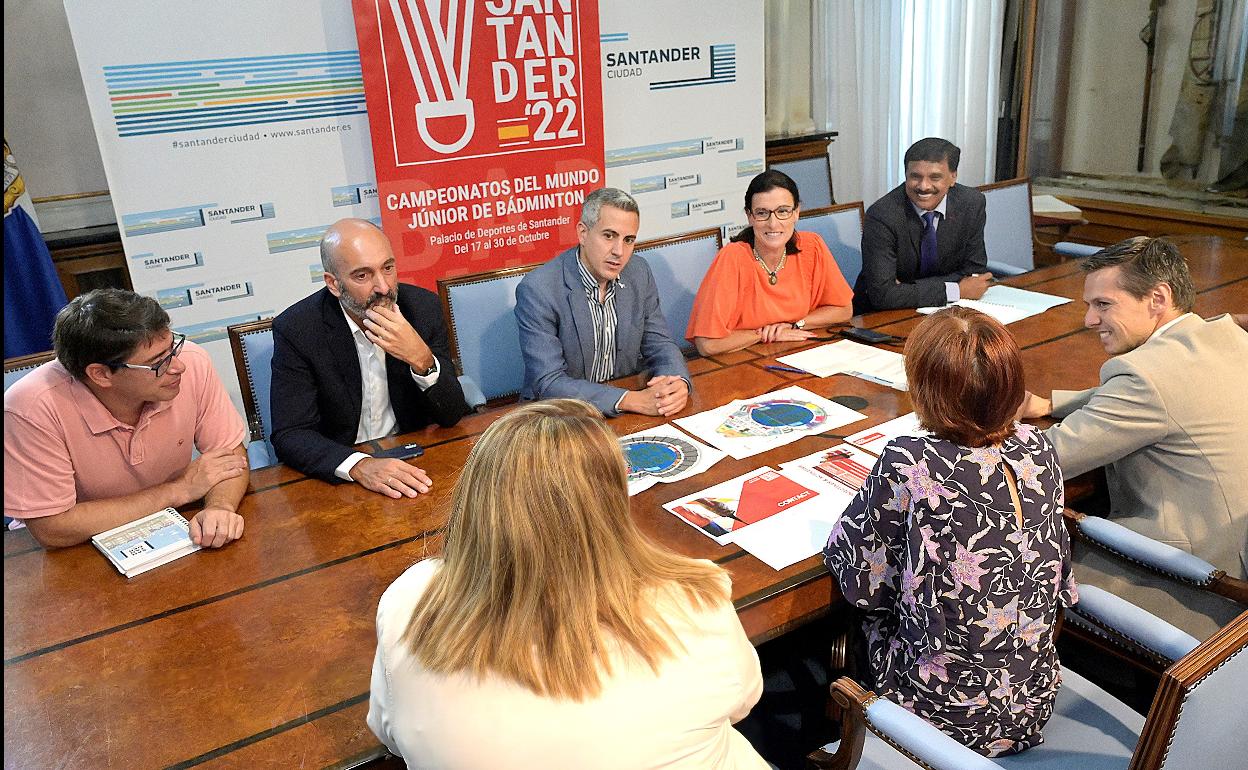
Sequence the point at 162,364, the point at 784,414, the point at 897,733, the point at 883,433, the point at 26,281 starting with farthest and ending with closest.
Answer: the point at 26,281
the point at 784,414
the point at 883,433
the point at 162,364
the point at 897,733

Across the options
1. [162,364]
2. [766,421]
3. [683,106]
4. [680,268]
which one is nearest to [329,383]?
[162,364]

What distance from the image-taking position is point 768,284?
2.95 metres

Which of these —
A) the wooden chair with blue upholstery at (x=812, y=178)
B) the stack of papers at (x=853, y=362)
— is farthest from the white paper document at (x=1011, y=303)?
the wooden chair with blue upholstery at (x=812, y=178)

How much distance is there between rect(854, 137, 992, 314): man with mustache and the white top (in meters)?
2.20

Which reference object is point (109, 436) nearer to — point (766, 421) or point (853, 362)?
point (766, 421)

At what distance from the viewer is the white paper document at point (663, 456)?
1.94 metres

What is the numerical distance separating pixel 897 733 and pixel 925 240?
2.44 metres

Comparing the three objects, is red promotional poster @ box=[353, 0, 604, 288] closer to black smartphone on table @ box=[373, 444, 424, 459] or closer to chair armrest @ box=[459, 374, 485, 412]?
chair armrest @ box=[459, 374, 485, 412]

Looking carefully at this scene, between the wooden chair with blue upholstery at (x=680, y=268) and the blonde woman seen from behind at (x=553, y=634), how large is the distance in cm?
200

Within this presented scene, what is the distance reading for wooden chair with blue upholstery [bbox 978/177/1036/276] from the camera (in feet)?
12.6

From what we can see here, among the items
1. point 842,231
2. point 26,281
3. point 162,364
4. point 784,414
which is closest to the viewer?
point 162,364

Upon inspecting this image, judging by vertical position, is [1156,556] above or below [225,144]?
below

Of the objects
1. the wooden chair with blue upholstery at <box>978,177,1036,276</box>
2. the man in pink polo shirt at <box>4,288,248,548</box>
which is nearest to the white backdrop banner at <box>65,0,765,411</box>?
the man in pink polo shirt at <box>4,288,248,548</box>

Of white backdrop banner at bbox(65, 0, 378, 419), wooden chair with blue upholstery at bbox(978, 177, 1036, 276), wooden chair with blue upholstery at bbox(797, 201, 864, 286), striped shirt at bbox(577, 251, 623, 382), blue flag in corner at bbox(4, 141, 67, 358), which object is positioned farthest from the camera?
wooden chair with blue upholstery at bbox(978, 177, 1036, 276)
